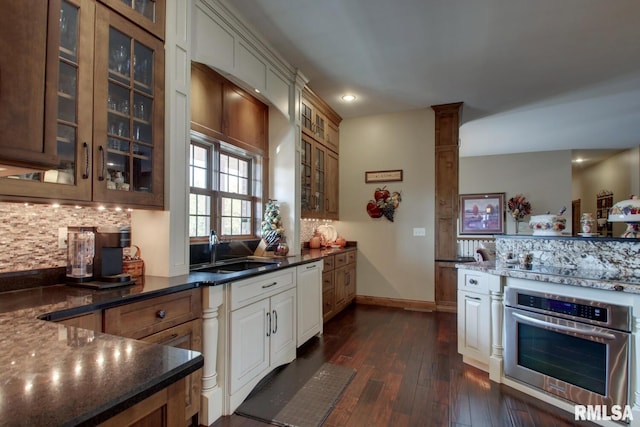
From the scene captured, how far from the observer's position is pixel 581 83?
156 inches

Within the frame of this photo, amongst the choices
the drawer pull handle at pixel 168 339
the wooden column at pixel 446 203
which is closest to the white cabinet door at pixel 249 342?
the drawer pull handle at pixel 168 339

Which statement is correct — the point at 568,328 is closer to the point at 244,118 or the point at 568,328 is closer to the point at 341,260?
the point at 341,260

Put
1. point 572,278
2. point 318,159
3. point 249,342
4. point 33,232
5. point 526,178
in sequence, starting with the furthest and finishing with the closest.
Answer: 1. point 526,178
2. point 318,159
3. point 249,342
4. point 572,278
5. point 33,232

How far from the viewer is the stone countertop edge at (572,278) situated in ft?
6.17

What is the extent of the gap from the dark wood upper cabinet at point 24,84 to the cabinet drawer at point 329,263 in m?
3.10

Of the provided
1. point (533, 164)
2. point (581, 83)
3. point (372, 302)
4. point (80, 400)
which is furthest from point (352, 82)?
point (533, 164)

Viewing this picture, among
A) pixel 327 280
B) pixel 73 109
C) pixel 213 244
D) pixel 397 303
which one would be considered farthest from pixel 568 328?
pixel 73 109

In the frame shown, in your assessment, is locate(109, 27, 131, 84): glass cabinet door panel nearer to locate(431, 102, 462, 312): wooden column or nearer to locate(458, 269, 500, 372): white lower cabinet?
locate(458, 269, 500, 372): white lower cabinet

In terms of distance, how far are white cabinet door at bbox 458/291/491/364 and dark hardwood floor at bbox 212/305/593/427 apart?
149mm

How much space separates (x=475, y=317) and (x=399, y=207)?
2.42 metres

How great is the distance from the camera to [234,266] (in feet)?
9.92

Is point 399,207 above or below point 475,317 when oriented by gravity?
above

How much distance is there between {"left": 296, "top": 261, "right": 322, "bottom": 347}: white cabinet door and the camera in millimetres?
3061

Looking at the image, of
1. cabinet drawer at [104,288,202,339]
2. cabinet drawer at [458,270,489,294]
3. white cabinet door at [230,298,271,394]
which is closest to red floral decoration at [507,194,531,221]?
cabinet drawer at [458,270,489,294]
